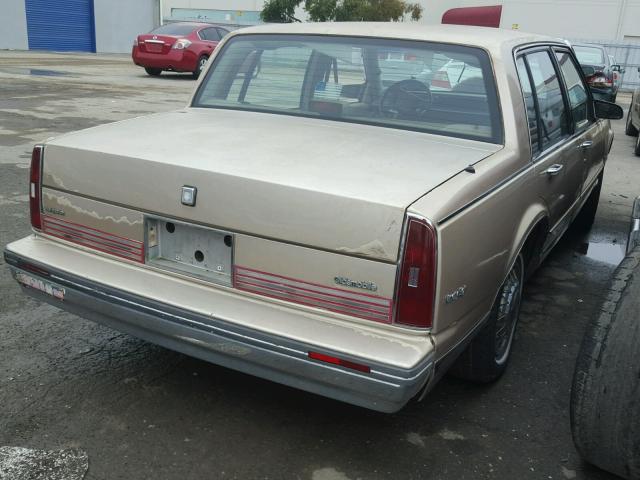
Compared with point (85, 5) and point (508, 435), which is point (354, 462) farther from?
point (85, 5)

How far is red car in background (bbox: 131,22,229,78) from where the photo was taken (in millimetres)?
17562

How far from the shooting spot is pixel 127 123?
132 inches

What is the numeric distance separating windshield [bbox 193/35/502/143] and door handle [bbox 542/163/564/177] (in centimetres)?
52

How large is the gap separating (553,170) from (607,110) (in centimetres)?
161

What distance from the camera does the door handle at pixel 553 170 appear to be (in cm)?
343

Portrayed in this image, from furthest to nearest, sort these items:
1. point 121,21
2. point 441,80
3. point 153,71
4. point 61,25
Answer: point 121,21 < point 61,25 < point 153,71 < point 441,80

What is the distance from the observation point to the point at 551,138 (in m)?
3.69

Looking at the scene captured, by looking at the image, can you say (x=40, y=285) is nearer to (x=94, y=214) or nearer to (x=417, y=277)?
(x=94, y=214)

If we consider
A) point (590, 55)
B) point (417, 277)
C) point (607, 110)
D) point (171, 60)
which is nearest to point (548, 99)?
point (607, 110)

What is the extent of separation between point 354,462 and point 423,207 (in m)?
1.04

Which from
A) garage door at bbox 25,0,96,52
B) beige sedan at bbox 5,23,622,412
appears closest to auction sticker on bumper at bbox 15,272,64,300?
beige sedan at bbox 5,23,622,412

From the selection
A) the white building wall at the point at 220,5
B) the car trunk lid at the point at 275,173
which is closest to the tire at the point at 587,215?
the car trunk lid at the point at 275,173

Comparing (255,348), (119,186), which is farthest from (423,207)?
(119,186)

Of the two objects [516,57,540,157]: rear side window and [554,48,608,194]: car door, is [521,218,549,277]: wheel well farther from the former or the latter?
[554,48,608,194]: car door
